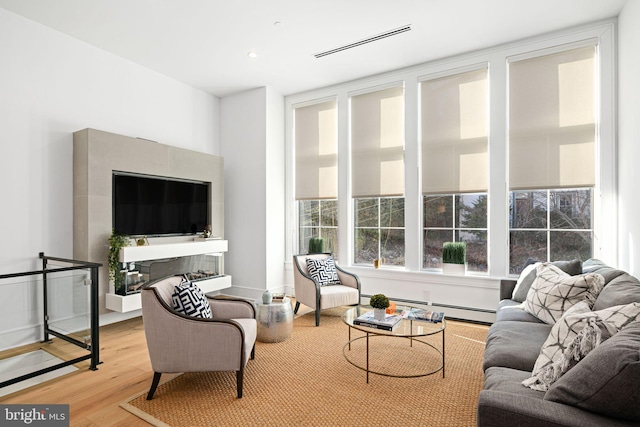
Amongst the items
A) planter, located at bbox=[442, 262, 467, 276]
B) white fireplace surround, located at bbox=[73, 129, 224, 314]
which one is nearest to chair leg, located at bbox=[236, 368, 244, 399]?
white fireplace surround, located at bbox=[73, 129, 224, 314]

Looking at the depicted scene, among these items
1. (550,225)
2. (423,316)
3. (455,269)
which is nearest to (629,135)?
(550,225)

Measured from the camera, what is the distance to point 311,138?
17.9 feet

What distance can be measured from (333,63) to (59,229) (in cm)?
374

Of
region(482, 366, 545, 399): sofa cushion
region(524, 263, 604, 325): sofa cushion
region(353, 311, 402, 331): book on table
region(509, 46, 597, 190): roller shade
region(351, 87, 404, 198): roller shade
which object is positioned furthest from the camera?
region(351, 87, 404, 198): roller shade

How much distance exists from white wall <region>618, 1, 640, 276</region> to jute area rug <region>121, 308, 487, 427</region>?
1.58 m

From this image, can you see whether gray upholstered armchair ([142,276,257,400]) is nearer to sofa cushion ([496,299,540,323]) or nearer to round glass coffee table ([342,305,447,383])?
round glass coffee table ([342,305,447,383])

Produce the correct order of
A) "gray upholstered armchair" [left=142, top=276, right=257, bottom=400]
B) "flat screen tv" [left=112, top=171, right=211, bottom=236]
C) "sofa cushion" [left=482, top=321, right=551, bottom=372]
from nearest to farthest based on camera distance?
"sofa cushion" [left=482, top=321, right=551, bottom=372] → "gray upholstered armchair" [left=142, top=276, right=257, bottom=400] → "flat screen tv" [left=112, top=171, right=211, bottom=236]

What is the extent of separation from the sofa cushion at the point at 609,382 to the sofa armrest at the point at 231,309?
7.21 feet

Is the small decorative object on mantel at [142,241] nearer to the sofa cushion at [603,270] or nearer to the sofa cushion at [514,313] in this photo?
the sofa cushion at [514,313]

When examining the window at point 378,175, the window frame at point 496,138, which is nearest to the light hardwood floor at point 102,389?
the window frame at point 496,138

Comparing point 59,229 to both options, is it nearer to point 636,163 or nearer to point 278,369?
point 278,369

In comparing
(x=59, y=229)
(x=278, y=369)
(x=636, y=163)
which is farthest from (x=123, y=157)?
(x=636, y=163)

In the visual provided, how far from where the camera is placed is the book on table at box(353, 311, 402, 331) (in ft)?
8.99

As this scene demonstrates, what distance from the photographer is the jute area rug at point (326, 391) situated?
86.7 inches
